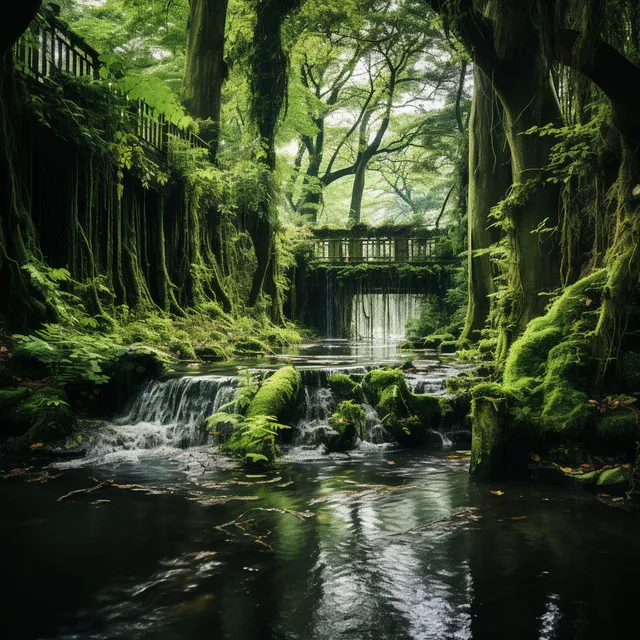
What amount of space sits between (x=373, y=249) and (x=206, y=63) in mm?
11780

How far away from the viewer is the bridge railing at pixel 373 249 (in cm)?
2525

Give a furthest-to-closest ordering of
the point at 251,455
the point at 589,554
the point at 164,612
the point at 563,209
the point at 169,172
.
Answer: the point at 169,172, the point at 563,209, the point at 251,455, the point at 589,554, the point at 164,612

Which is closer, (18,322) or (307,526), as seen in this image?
(307,526)

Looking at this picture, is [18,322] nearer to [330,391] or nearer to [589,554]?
[330,391]

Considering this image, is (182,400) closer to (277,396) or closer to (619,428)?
(277,396)

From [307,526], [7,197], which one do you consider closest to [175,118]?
[7,197]

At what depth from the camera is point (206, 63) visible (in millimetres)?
16719

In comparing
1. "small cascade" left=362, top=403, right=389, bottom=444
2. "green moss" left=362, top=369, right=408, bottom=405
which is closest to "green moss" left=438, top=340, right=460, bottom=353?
"green moss" left=362, top=369, right=408, bottom=405

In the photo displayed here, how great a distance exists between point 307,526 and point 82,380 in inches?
191

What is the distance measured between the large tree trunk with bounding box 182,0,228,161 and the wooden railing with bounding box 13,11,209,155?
10.8ft

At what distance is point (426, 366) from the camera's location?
35.2 feet

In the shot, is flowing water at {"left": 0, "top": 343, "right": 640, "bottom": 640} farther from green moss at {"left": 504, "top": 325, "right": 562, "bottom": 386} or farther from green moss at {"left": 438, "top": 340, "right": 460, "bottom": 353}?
green moss at {"left": 438, "top": 340, "right": 460, "bottom": 353}

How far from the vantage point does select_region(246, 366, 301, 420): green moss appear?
7.25 m

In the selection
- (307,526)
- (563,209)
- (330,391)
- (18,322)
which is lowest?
(307,526)
